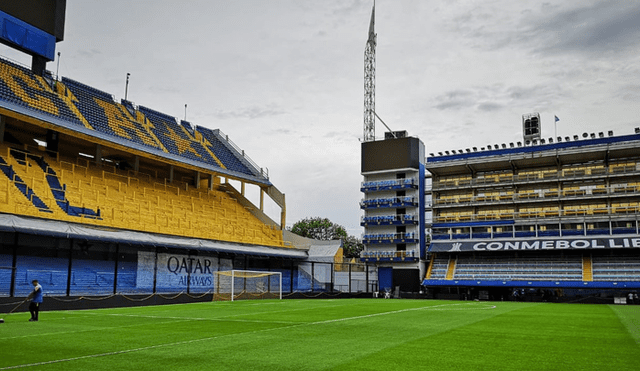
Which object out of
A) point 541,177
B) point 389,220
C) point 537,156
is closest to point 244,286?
point 389,220

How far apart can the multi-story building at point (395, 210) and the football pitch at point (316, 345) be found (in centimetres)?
4522

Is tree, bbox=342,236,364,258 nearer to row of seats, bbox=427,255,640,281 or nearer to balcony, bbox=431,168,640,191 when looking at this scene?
balcony, bbox=431,168,640,191

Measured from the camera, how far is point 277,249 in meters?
54.9

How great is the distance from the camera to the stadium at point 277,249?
15250mm

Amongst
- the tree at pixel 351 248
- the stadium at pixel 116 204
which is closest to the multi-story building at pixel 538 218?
the stadium at pixel 116 204

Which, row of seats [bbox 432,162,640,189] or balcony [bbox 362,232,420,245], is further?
balcony [bbox 362,232,420,245]

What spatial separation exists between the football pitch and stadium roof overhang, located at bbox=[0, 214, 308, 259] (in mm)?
11229

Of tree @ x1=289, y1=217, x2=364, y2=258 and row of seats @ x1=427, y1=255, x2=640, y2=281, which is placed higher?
tree @ x1=289, y1=217, x2=364, y2=258

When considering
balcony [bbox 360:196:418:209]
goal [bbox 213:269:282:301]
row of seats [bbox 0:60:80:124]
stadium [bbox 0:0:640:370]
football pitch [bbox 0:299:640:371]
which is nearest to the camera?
football pitch [bbox 0:299:640:371]

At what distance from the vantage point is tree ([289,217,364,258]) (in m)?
111

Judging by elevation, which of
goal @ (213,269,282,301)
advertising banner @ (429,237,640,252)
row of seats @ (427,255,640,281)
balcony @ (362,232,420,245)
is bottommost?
goal @ (213,269,282,301)

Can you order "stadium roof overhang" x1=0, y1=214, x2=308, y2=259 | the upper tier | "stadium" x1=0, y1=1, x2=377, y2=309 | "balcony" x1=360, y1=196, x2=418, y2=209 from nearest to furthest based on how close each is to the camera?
"stadium roof overhang" x1=0, y1=214, x2=308, y2=259, "stadium" x1=0, y1=1, x2=377, y2=309, the upper tier, "balcony" x1=360, y1=196, x2=418, y2=209

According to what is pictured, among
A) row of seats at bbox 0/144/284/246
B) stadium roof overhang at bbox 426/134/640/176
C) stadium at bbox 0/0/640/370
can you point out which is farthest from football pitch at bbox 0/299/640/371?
stadium roof overhang at bbox 426/134/640/176

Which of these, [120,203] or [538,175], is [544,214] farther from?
[120,203]
